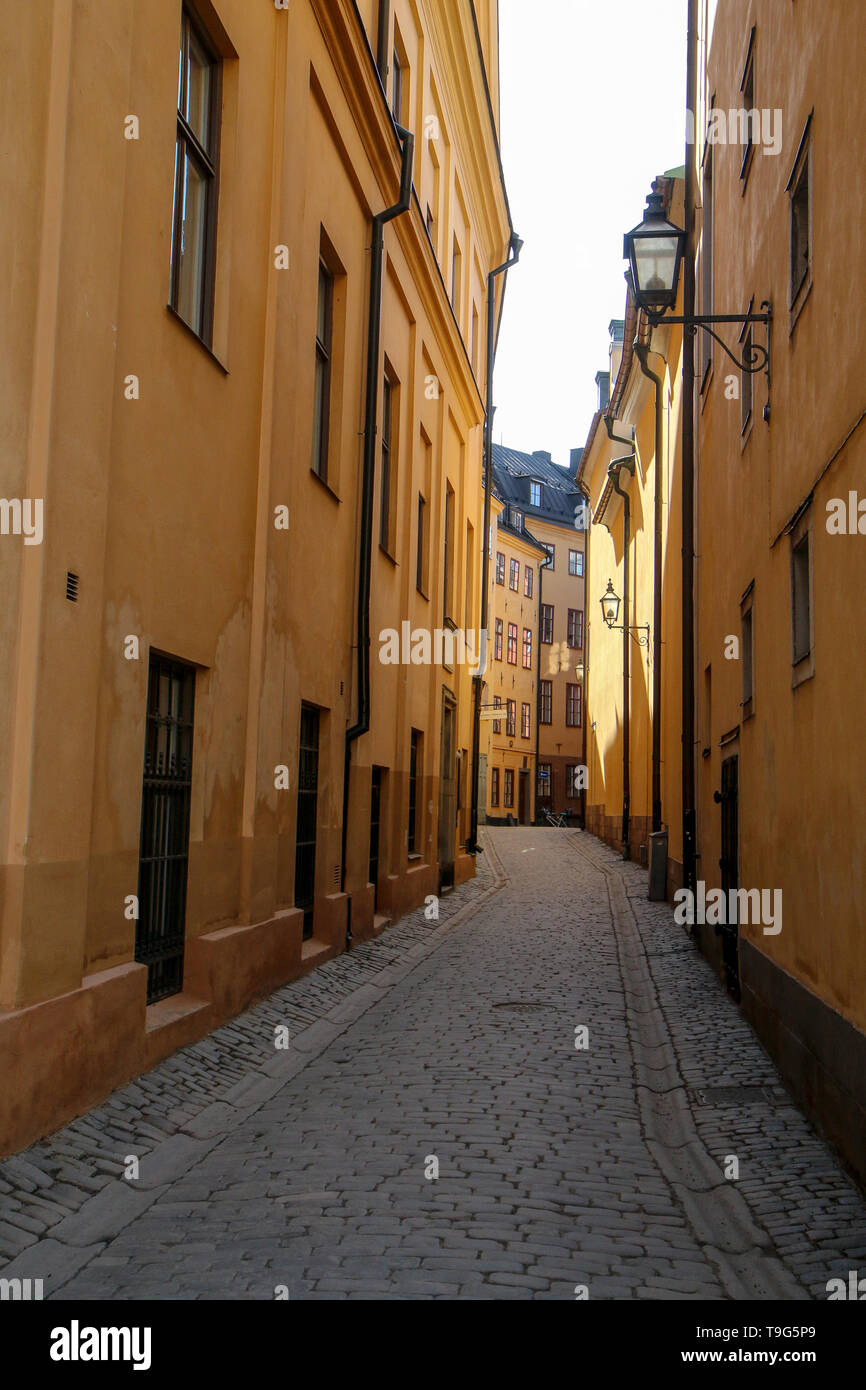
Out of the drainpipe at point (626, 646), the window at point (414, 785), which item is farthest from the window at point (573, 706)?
the window at point (414, 785)

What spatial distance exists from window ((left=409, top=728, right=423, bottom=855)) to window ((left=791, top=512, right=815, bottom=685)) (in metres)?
10.9

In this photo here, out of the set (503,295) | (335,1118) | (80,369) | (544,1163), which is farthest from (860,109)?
(503,295)

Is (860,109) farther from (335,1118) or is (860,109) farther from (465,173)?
(465,173)

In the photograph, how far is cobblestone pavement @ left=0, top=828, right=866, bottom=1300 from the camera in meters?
4.70

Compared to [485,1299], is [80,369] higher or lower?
higher

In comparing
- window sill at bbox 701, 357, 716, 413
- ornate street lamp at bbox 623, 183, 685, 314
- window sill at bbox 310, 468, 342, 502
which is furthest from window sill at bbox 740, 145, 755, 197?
window sill at bbox 310, 468, 342, 502

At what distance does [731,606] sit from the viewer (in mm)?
11367

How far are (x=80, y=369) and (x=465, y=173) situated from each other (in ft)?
59.1

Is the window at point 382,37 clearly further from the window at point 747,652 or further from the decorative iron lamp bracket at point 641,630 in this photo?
the decorative iron lamp bracket at point 641,630

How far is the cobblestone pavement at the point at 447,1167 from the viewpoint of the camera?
470 centimetres

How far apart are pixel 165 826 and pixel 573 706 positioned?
54.0 m

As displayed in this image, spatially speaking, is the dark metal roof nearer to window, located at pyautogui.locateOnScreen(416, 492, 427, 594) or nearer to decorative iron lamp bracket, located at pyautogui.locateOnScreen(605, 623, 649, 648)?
decorative iron lamp bracket, located at pyautogui.locateOnScreen(605, 623, 649, 648)

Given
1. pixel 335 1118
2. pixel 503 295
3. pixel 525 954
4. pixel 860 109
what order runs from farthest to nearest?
pixel 503 295
pixel 525 954
pixel 335 1118
pixel 860 109

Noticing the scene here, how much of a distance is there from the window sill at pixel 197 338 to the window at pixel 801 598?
3786 mm
